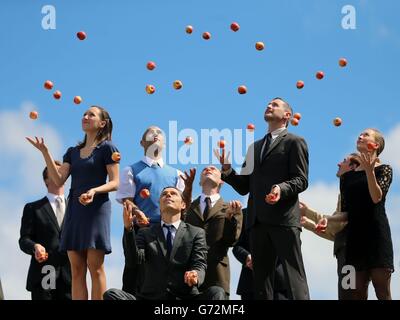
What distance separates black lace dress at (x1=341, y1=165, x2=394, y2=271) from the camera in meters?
8.23

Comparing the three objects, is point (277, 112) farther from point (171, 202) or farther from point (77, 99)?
point (77, 99)

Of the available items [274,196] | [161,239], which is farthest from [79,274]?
[274,196]

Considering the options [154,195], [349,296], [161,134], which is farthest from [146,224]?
[349,296]

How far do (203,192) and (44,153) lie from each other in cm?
188

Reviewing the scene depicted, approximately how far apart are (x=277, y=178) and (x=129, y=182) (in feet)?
6.59

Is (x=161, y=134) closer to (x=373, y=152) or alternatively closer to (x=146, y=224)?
(x=146, y=224)

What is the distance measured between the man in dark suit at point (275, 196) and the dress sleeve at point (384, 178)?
33.9 inches

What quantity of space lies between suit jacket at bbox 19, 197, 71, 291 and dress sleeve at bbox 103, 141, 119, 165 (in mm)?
1510

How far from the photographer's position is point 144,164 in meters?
9.33

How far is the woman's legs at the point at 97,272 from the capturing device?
812cm

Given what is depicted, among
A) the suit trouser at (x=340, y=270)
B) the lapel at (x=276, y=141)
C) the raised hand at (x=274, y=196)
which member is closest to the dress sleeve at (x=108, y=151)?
the lapel at (x=276, y=141)

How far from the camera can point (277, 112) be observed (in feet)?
26.5

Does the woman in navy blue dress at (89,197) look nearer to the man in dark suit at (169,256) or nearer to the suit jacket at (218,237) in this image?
the man in dark suit at (169,256)

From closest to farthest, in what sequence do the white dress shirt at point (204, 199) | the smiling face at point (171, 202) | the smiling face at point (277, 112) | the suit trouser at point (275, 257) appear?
the suit trouser at point (275, 257) → the smiling face at point (171, 202) → the smiling face at point (277, 112) → the white dress shirt at point (204, 199)
